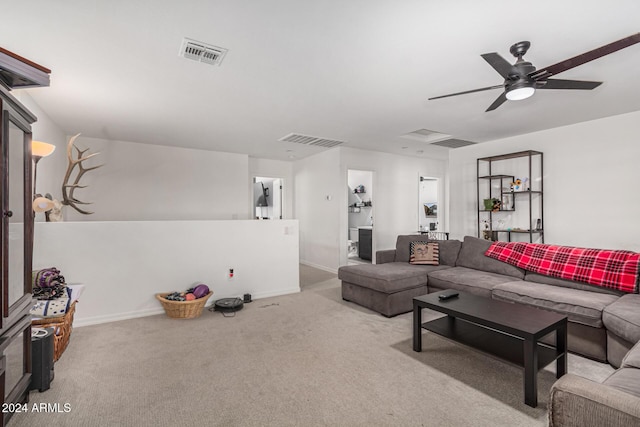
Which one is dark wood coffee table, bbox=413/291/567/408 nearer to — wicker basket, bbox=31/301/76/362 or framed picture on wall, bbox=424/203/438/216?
wicker basket, bbox=31/301/76/362

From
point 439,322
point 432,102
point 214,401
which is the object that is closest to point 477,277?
point 439,322

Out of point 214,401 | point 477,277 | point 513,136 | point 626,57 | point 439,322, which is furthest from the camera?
point 513,136

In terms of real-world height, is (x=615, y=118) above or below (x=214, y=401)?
above

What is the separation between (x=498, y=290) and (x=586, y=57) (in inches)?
85.7

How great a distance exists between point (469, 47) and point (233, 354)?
3141 mm

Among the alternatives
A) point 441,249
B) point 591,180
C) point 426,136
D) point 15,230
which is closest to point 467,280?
point 441,249

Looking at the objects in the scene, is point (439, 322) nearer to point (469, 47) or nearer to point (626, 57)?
point (469, 47)

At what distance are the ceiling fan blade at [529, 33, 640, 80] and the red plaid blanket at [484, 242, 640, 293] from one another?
6.93 feet

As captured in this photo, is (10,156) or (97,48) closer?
(10,156)

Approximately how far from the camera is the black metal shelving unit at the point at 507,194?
16.2ft

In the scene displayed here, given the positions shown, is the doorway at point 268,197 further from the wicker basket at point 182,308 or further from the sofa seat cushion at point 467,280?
the sofa seat cushion at point 467,280

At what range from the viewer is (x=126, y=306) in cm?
366

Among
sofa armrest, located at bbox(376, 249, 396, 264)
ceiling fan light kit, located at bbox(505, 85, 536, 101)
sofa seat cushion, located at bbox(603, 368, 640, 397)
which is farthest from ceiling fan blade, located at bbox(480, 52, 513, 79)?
sofa armrest, located at bbox(376, 249, 396, 264)

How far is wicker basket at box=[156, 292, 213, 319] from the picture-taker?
3.56m
